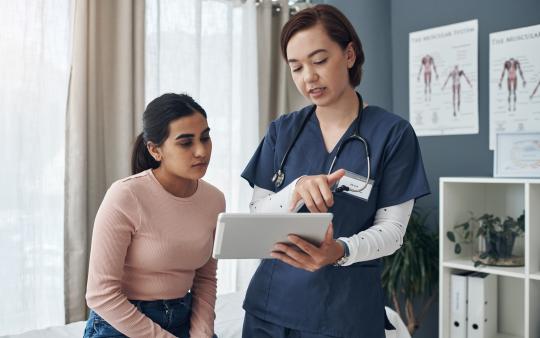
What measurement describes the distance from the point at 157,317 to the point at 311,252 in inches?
20.0

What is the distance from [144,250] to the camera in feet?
4.53

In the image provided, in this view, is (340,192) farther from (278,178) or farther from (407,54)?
(407,54)

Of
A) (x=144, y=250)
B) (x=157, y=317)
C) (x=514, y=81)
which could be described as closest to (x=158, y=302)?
(x=157, y=317)

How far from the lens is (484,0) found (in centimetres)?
310

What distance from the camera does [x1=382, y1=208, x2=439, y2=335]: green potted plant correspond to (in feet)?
10.0

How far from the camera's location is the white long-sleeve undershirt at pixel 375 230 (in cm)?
117

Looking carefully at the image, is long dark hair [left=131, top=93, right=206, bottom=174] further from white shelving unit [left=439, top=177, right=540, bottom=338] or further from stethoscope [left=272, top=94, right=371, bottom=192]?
white shelving unit [left=439, top=177, right=540, bottom=338]

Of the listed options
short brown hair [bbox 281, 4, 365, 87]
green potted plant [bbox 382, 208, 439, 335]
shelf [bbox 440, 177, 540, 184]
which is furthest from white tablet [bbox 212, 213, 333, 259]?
green potted plant [bbox 382, 208, 439, 335]

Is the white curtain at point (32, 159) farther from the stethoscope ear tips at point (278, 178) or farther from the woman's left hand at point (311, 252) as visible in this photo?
the woman's left hand at point (311, 252)

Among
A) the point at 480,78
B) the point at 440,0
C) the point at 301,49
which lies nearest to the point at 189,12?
the point at 440,0

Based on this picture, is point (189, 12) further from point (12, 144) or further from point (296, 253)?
point (296, 253)

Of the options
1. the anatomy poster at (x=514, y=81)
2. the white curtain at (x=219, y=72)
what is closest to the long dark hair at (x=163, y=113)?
the white curtain at (x=219, y=72)

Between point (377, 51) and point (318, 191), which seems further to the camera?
point (377, 51)

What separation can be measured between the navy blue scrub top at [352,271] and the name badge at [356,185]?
16mm
